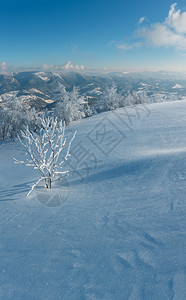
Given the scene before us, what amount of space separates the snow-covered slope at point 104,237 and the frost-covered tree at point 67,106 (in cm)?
2015

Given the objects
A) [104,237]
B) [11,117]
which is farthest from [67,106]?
[104,237]

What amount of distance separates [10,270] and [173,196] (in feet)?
10.5

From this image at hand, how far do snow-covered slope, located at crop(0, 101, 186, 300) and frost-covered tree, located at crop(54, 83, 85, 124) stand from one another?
20.2m

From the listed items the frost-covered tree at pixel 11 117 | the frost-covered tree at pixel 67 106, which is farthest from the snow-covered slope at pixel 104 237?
the frost-covered tree at pixel 11 117

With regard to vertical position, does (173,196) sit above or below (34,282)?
above

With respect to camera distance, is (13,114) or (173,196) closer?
(173,196)

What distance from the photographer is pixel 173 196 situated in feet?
10.7

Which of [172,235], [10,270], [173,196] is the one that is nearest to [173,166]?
[173,196]

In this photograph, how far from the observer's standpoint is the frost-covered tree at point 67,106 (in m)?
24.0

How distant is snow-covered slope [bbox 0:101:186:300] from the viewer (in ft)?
6.20

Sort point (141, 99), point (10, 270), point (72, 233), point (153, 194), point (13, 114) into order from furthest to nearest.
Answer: point (141, 99) < point (13, 114) < point (153, 194) < point (72, 233) < point (10, 270)

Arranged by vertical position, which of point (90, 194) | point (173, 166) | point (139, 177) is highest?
point (173, 166)

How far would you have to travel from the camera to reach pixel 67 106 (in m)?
23.7

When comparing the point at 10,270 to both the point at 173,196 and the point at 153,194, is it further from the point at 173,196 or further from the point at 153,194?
the point at 173,196
